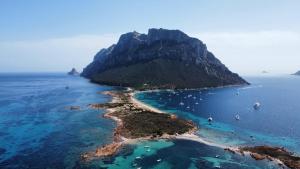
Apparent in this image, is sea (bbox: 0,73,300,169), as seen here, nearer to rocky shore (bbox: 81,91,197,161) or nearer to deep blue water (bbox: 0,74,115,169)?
deep blue water (bbox: 0,74,115,169)

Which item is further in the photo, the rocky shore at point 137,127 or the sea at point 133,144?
the rocky shore at point 137,127

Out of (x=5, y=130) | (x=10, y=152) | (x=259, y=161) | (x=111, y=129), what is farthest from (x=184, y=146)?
(x=5, y=130)

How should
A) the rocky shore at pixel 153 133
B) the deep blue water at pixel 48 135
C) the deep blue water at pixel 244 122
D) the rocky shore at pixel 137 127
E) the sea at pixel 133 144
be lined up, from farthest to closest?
the deep blue water at pixel 244 122
the rocky shore at pixel 137 127
the rocky shore at pixel 153 133
the deep blue water at pixel 48 135
the sea at pixel 133 144

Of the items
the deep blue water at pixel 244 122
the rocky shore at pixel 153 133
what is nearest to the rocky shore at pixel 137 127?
the rocky shore at pixel 153 133

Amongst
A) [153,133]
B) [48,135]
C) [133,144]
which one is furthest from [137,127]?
[48,135]

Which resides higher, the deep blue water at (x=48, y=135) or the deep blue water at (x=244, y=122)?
the deep blue water at (x=244, y=122)

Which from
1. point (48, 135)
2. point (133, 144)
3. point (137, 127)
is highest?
point (137, 127)

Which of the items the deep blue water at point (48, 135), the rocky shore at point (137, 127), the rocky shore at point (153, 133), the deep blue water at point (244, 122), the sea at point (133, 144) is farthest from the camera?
the deep blue water at point (244, 122)

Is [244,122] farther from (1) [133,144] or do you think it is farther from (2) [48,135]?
(2) [48,135]

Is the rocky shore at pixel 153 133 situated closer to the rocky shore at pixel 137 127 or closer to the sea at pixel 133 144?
the rocky shore at pixel 137 127

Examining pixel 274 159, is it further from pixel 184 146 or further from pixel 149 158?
pixel 149 158

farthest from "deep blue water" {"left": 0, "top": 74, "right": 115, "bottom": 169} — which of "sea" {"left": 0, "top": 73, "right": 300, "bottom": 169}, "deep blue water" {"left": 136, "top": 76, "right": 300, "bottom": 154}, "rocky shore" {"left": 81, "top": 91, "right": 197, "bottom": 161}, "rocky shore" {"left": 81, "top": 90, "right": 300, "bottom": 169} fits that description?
"deep blue water" {"left": 136, "top": 76, "right": 300, "bottom": 154}
